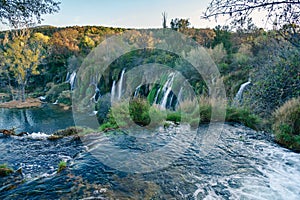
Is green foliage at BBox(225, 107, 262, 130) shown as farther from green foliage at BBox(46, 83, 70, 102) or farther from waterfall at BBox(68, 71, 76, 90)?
green foliage at BBox(46, 83, 70, 102)

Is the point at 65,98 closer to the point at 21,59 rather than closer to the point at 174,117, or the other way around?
the point at 21,59

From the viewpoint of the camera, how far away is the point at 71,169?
13.1ft

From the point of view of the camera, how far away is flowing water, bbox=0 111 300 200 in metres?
3.21

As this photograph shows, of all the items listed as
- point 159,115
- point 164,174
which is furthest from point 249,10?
point 159,115

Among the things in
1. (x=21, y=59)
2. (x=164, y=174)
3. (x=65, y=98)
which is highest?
(x=21, y=59)

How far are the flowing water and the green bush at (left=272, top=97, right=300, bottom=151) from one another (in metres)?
0.30

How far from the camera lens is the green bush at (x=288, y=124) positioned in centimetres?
515

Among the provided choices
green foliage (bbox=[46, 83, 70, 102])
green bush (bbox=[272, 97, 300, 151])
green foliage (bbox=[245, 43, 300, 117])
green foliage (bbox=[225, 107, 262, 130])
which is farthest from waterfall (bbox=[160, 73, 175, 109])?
green foliage (bbox=[46, 83, 70, 102])

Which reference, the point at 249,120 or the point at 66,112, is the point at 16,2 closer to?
the point at 249,120

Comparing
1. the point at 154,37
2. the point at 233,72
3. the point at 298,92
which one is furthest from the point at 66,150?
the point at 154,37

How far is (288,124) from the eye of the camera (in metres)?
5.43

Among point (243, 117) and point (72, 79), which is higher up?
point (72, 79)

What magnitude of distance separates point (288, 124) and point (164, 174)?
3.80m

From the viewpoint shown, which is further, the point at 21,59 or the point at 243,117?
the point at 21,59
